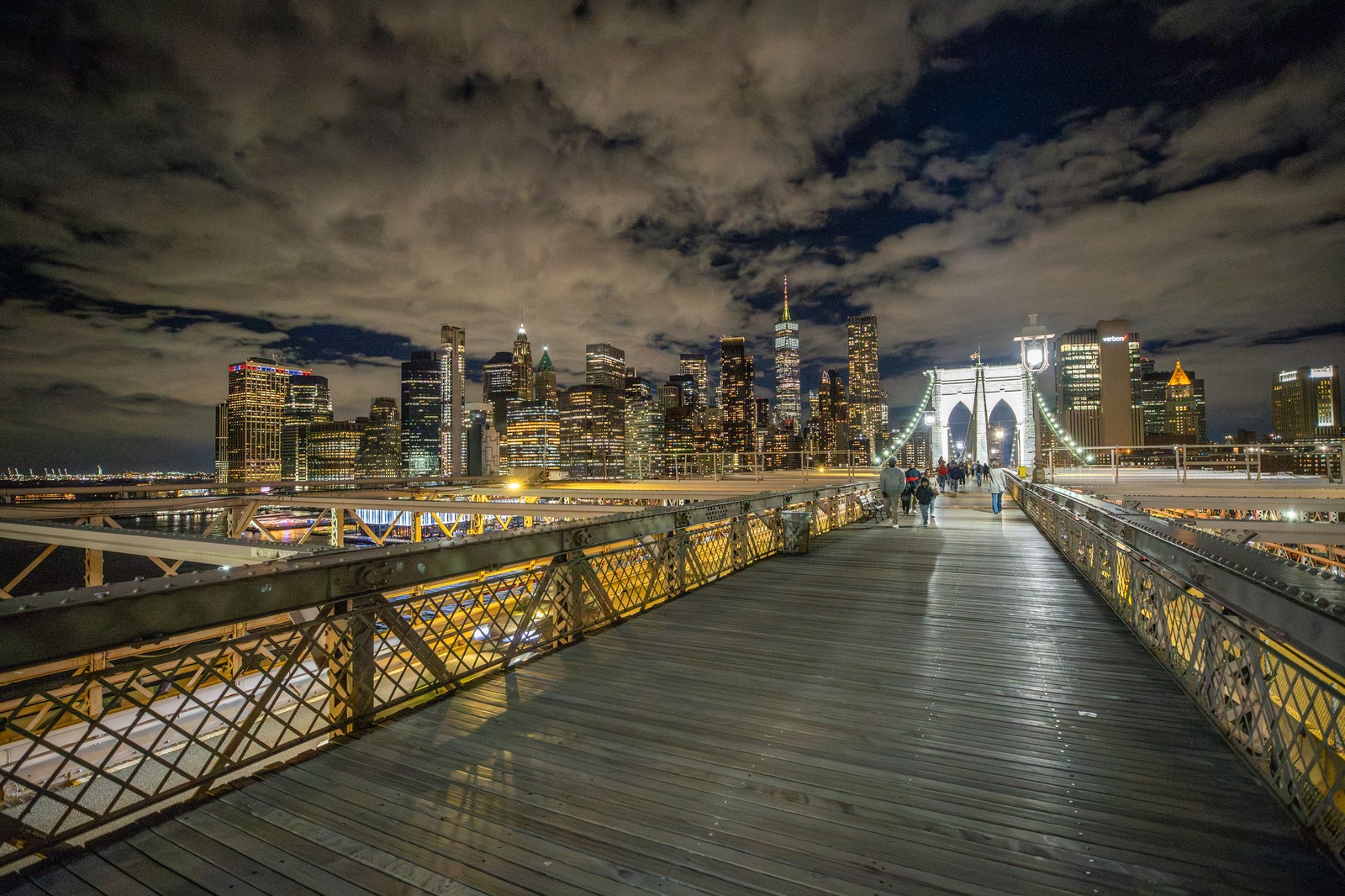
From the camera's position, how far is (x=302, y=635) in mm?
3748

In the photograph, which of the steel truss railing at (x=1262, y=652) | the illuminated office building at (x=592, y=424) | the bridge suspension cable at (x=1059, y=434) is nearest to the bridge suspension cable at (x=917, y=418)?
the bridge suspension cable at (x=1059, y=434)

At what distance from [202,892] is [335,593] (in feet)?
5.38

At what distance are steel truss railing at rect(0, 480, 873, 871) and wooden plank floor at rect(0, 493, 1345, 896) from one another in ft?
1.03

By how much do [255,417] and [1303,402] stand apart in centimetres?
25532

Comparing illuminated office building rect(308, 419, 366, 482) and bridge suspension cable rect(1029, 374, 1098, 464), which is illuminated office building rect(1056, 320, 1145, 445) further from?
illuminated office building rect(308, 419, 366, 482)

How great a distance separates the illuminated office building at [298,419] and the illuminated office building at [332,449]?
5.97ft

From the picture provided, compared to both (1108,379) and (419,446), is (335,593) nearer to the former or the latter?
(1108,379)

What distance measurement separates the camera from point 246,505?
1917cm

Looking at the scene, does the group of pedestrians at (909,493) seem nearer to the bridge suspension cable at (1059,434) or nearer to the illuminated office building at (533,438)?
the bridge suspension cable at (1059,434)

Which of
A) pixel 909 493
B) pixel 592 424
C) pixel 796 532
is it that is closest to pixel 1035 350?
pixel 909 493

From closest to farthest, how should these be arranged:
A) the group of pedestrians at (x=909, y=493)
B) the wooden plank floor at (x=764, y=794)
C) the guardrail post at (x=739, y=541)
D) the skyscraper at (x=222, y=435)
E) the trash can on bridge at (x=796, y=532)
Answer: the wooden plank floor at (x=764, y=794) → the guardrail post at (x=739, y=541) → the trash can on bridge at (x=796, y=532) → the group of pedestrians at (x=909, y=493) → the skyscraper at (x=222, y=435)

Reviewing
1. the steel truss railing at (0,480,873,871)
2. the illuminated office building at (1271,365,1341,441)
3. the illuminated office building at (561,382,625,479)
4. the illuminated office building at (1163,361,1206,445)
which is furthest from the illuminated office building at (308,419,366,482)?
the illuminated office building at (1271,365,1341,441)

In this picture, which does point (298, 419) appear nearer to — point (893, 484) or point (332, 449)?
point (332, 449)

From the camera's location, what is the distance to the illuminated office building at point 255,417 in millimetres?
134875
